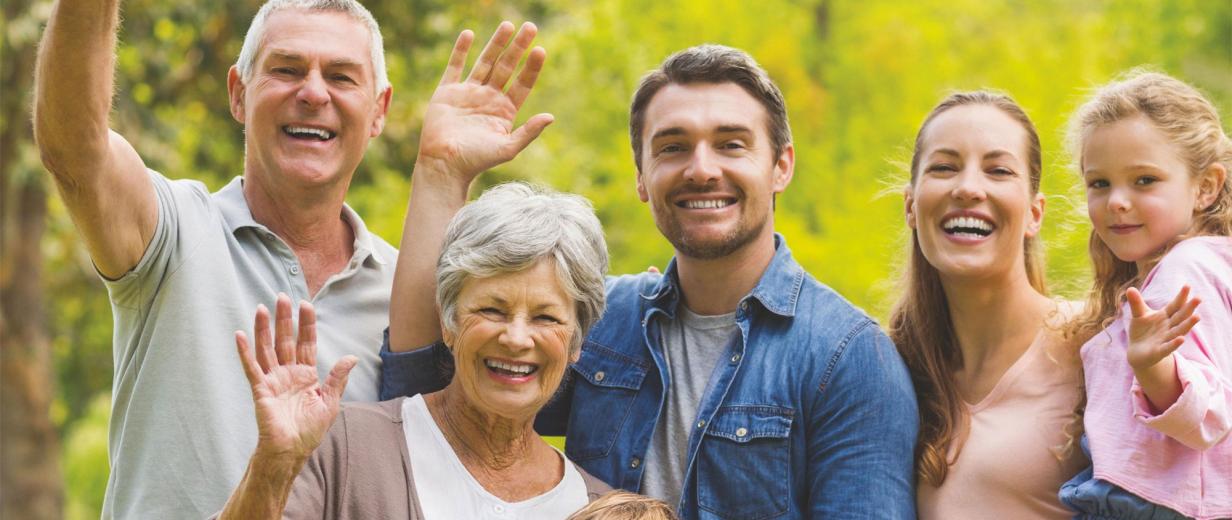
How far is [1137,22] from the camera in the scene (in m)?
13.0

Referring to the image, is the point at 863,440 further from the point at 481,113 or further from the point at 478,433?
the point at 481,113

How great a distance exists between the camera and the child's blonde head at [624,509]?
337cm


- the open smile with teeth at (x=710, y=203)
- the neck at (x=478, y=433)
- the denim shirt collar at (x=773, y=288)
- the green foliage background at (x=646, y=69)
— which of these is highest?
the green foliage background at (x=646, y=69)


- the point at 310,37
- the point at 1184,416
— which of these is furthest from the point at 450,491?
the point at 1184,416

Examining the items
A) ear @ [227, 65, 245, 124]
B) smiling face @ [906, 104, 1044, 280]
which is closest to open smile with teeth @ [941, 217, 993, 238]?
smiling face @ [906, 104, 1044, 280]

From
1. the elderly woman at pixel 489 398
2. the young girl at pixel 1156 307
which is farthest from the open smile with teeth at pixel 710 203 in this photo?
the young girl at pixel 1156 307

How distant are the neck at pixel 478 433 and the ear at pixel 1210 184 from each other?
2.13 m

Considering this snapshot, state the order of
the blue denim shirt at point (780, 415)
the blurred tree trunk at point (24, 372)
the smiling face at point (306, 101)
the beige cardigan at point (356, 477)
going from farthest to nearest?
the blurred tree trunk at point (24, 372) < the smiling face at point (306, 101) < the blue denim shirt at point (780, 415) < the beige cardigan at point (356, 477)

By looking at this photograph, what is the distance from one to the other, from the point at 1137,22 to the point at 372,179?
783cm

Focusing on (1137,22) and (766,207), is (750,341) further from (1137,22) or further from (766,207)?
(1137,22)

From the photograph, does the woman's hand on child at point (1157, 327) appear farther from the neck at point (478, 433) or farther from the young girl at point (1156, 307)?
the neck at point (478, 433)

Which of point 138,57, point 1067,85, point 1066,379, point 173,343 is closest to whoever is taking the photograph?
point 173,343

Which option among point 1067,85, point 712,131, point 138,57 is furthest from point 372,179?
point 712,131

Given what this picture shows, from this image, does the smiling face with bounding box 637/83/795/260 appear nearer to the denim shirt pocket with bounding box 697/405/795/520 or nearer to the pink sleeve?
the denim shirt pocket with bounding box 697/405/795/520
